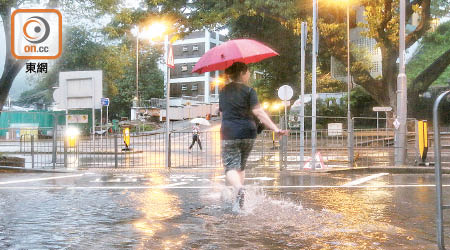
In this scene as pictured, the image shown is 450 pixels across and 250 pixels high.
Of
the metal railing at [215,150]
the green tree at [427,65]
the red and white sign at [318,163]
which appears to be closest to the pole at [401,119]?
the metal railing at [215,150]

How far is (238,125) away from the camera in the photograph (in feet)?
21.4

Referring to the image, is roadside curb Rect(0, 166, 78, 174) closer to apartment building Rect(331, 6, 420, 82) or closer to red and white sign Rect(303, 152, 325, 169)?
red and white sign Rect(303, 152, 325, 169)

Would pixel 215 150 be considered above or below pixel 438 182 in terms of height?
below

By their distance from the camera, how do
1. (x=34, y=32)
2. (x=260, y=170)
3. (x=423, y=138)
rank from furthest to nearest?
(x=34, y=32) → (x=423, y=138) → (x=260, y=170)

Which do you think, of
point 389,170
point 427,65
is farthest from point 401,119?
point 427,65

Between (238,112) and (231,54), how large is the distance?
737 mm

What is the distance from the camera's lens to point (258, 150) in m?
15.1

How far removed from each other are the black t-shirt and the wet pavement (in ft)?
2.79

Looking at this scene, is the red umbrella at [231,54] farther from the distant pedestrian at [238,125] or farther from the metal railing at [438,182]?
the metal railing at [438,182]

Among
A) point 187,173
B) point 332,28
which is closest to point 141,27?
point 332,28

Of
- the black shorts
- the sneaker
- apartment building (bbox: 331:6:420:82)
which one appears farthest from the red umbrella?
apartment building (bbox: 331:6:420:82)

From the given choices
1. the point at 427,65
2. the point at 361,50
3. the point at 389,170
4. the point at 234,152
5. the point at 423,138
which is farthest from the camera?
the point at 427,65

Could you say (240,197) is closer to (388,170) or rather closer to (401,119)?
(388,170)

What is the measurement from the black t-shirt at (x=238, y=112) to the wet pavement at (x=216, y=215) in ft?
2.79
